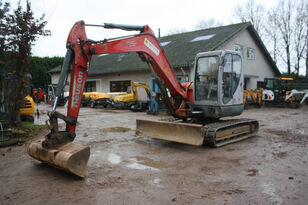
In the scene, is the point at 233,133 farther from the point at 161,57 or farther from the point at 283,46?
the point at 283,46

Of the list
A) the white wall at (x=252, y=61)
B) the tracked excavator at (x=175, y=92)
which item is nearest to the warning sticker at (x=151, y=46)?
the tracked excavator at (x=175, y=92)

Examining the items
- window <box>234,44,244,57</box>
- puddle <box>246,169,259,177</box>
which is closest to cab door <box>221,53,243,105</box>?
puddle <box>246,169,259,177</box>

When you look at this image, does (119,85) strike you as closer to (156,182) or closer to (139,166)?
(139,166)

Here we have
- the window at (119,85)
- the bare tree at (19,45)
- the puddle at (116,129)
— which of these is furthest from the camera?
the window at (119,85)

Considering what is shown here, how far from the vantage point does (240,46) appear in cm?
1958

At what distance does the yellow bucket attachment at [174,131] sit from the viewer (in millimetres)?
6090

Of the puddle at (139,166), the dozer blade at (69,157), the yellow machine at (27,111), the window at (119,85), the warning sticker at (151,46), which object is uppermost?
the warning sticker at (151,46)

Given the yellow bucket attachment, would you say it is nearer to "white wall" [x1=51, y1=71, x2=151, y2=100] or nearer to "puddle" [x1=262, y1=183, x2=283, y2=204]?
"puddle" [x1=262, y1=183, x2=283, y2=204]

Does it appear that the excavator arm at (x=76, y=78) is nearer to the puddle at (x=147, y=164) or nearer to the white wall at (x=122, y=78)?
the puddle at (x=147, y=164)

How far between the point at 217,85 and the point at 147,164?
2.89m

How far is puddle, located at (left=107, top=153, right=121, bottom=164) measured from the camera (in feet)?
17.8

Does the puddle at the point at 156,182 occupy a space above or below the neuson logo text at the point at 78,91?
below

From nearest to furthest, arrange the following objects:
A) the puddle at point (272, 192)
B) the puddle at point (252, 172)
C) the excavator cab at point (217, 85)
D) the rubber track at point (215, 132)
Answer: the puddle at point (272, 192)
the puddle at point (252, 172)
the rubber track at point (215, 132)
the excavator cab at point (217, 85)

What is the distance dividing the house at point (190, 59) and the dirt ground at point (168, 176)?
1025 cm
